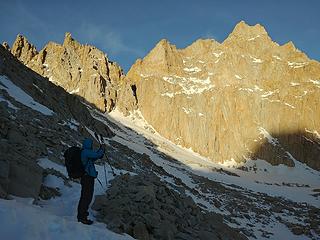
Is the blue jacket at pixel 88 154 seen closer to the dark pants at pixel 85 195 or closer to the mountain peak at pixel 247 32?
the dark pants at pixel 85 195

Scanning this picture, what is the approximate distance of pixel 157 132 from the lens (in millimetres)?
123875

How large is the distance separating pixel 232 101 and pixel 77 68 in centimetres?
5040

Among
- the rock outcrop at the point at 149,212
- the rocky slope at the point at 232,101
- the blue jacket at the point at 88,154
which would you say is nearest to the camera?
the blue jacket at the point at 88,154

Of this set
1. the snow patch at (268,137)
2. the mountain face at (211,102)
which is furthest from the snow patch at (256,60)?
the snow patch at (268,137)

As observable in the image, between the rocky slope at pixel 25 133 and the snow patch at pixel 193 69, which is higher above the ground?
the snow patch at pixel 193 69

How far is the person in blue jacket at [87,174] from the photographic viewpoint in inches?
450

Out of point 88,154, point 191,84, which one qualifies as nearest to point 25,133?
point 88,154

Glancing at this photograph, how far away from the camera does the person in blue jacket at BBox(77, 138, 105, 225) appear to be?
1143 centimetres

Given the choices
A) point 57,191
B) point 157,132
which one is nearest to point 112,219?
point 57,191

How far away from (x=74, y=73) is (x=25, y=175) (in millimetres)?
118857

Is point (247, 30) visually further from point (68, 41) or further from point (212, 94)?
point (68, 41)

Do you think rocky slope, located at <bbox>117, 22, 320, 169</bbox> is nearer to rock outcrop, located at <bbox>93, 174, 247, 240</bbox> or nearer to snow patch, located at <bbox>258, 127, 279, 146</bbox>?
snow patch, located at <bbox>258, 127, 279, 146</bbox>

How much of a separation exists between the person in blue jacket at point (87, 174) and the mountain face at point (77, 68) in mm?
108822

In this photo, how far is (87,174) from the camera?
1160cm
